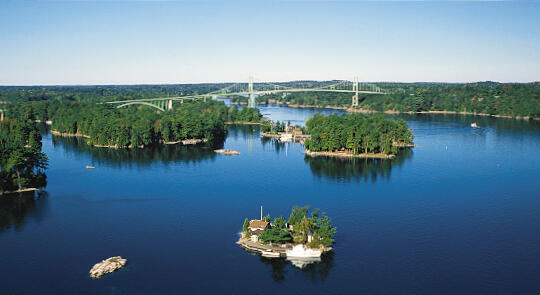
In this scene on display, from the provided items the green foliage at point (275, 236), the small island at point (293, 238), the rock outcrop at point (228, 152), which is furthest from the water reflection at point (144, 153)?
the green foliage at point (275, 236)

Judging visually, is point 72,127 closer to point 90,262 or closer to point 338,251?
point 90,262

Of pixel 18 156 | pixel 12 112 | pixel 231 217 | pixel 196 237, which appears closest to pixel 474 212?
pixel 231 217

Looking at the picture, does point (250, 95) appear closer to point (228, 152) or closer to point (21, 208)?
point (228, 152)

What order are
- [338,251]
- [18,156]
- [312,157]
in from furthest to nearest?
[312,157] → [18,156] → [338,251]

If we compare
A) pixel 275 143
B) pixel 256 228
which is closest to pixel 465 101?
pixel 275 143

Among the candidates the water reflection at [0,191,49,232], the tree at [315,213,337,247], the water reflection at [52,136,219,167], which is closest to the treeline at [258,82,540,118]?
the water reflection at [52,136,219,167]

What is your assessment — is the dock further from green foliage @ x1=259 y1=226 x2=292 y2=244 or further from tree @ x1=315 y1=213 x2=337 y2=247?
tree @ x1=315 y1=213 x2=337 y2=247
